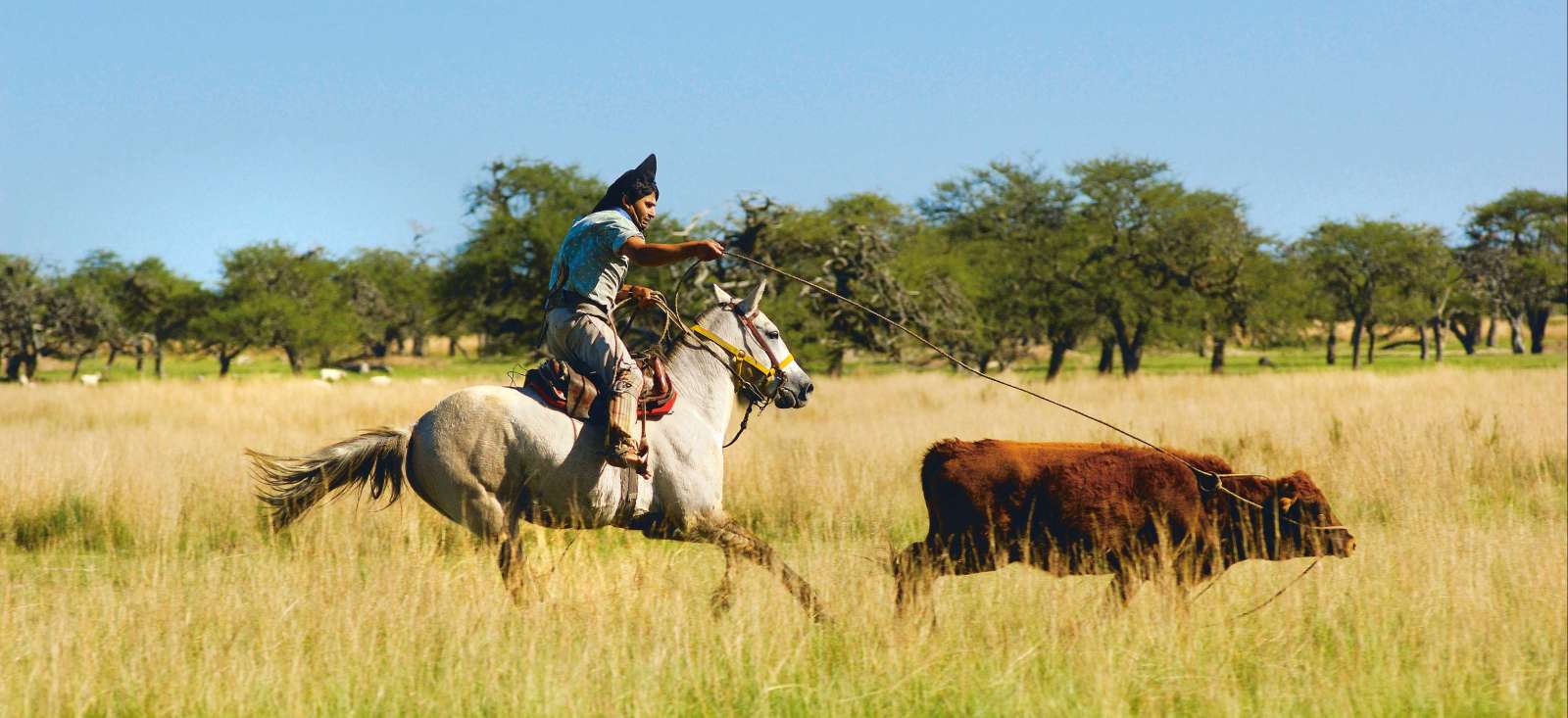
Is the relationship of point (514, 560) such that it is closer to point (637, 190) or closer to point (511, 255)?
point (637, 190)

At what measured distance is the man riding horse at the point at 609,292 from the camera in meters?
6.11

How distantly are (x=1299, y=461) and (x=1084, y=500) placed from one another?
300 inches

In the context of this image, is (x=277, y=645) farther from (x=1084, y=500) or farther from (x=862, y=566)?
(x=1084, y=500)

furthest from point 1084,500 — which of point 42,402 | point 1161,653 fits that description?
point 42,402

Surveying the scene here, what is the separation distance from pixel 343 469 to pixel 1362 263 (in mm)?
56600

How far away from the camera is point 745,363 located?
684 cm

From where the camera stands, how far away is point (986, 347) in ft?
127

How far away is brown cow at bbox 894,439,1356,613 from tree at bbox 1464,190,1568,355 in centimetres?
6903

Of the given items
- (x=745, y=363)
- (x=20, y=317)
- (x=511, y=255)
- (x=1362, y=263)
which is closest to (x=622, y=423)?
(x=745, y=363)

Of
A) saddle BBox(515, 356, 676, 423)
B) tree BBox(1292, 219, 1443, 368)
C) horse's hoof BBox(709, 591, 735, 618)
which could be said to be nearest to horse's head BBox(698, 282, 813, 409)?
saddle BBox(515, 356, 676, 423)

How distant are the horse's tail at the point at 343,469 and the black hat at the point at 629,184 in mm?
1645

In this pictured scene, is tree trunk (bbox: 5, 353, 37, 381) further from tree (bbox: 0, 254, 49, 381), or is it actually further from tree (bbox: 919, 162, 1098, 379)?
tree (bbox: 919, 162, 1098, 379)

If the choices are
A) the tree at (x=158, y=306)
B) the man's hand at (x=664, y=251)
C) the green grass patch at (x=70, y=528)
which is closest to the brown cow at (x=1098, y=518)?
the man's hand at (x=664, y=251)

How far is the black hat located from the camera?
6500 millimetres
